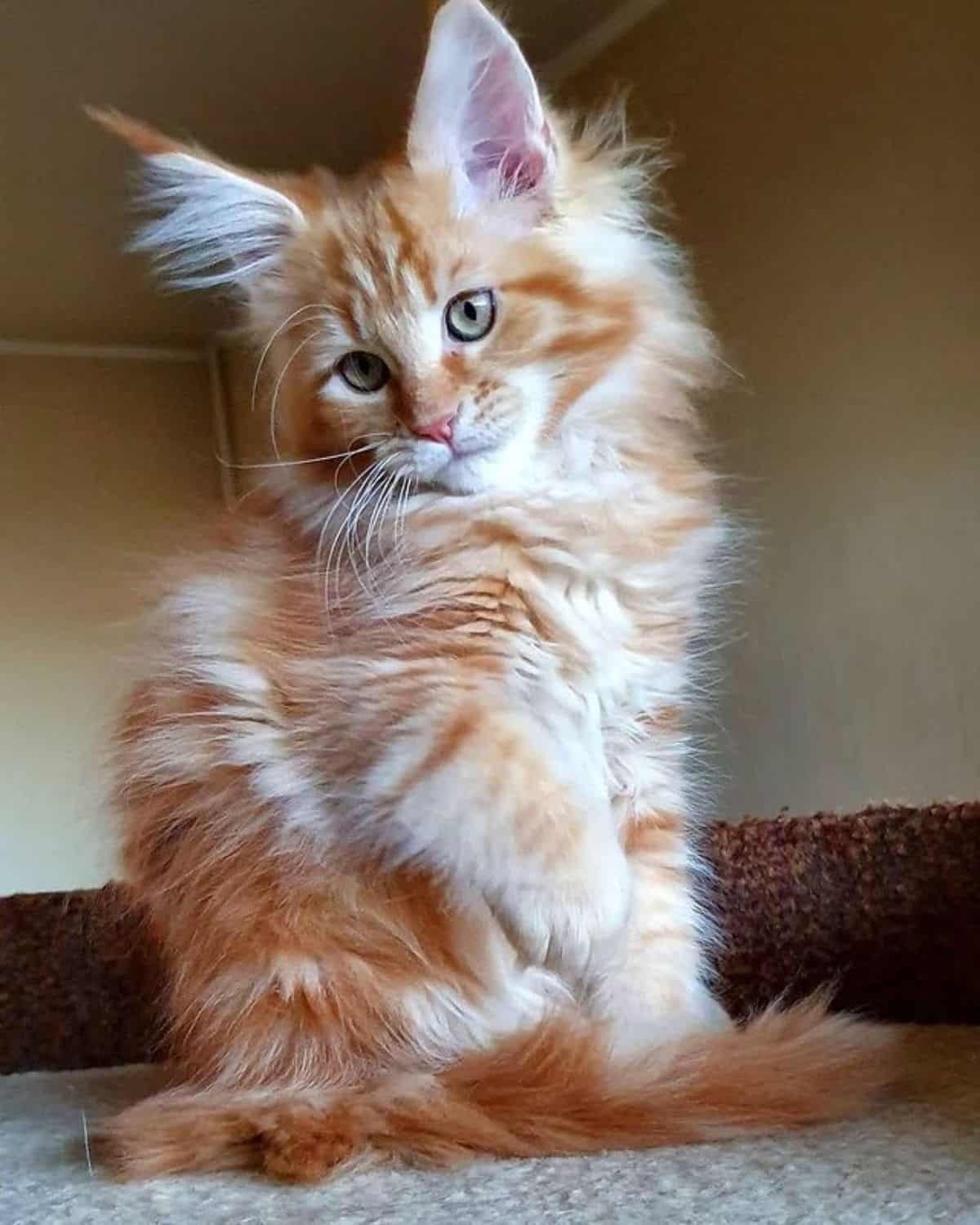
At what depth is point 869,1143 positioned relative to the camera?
0.83 m

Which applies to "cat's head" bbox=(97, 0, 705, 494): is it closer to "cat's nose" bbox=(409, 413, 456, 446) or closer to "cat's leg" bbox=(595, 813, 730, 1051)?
"cat's nose" bbox=(409, 413, 456, 446)

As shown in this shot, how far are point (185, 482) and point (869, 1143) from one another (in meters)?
3.59

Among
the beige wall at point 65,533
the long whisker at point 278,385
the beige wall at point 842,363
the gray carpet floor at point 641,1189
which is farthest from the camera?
the beige wall at point 65,533

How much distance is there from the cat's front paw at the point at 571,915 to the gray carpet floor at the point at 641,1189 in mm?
154

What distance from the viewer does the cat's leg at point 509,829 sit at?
3.11 ft

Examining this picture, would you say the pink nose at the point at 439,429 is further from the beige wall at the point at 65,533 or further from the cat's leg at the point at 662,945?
the beige wall at the point at 65,533

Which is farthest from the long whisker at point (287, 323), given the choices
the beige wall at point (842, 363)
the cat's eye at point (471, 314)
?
the beige wall at point (842, 363)

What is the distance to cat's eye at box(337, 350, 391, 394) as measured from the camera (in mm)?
1162

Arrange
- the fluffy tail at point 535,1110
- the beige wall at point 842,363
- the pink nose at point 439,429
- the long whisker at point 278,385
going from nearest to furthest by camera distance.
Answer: the fluffy tail at point 535,1110 < the pink nose at point 439,429 < the long whisker at point 278,385 < the beige wall at point 842,363

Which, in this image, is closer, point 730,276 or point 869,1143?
point 869,1143

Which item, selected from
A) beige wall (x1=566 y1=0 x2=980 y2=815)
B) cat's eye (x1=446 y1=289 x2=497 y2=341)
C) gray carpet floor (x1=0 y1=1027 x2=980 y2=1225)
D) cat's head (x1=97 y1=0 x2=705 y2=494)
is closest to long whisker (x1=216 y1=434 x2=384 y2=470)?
cat's head (x1=97 y1=0 x2=705 y2=494)

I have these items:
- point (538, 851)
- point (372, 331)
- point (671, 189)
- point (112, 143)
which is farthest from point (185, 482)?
point (538, 851)

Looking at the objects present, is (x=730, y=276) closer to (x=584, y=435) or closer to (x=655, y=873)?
(x=584, y=435)

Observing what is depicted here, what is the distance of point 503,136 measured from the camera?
3.99 ft
